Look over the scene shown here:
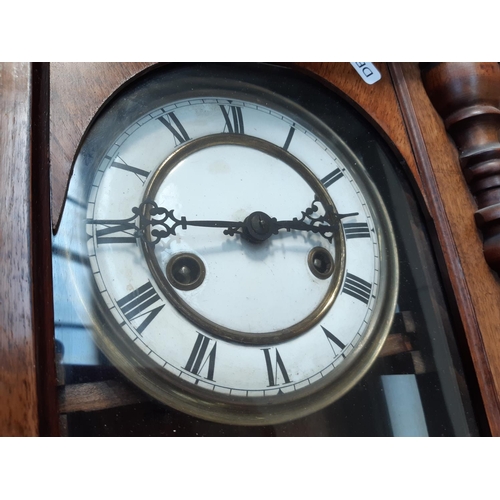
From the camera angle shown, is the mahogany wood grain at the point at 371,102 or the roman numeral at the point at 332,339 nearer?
the roman numeral at the point at 332,339

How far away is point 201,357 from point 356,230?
27 cm

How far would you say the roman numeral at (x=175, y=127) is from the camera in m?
0.70

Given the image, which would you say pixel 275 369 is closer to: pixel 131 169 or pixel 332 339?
pixel 332 339

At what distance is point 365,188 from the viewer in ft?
2.58

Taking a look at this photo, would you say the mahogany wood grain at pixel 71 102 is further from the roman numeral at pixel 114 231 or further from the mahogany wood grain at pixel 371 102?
the mahogany wood grain at pixel 371 102

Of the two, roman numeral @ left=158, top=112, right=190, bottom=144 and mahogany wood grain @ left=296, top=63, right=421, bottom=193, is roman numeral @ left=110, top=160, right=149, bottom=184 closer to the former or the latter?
roman numeral @ left=158, top=112, right=190, bottom=144

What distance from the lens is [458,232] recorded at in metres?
0.77

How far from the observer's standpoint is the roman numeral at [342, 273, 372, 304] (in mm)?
719

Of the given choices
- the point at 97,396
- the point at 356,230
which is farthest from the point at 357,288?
the point at 97,396

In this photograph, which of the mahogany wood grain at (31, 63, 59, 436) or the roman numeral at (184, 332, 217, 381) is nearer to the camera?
the mahogany wood grain at (31, 63, 59, 436)

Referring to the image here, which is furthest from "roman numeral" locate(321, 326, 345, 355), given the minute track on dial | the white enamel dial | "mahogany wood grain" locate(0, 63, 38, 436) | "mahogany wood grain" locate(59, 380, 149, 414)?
"mahogany wood grain" locate(0, 63, 38, 436)

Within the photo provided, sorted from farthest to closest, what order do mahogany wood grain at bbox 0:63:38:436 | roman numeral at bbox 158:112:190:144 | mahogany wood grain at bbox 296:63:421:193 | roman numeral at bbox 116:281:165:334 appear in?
mahogany wood grain at bbox 296:63:421:193 → roman numeral at bbox 158:112:190:144 → roman numeral at bbox 116:281:165:334 → mahogany wood grain at bbox 0:63:38:436

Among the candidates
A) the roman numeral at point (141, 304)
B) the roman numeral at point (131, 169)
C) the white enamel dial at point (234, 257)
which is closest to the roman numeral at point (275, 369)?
the white enamel dial at point (234, 257)

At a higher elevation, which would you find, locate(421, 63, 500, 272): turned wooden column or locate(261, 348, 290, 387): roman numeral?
locate(421, 63, 500, 272): turned wooden column
